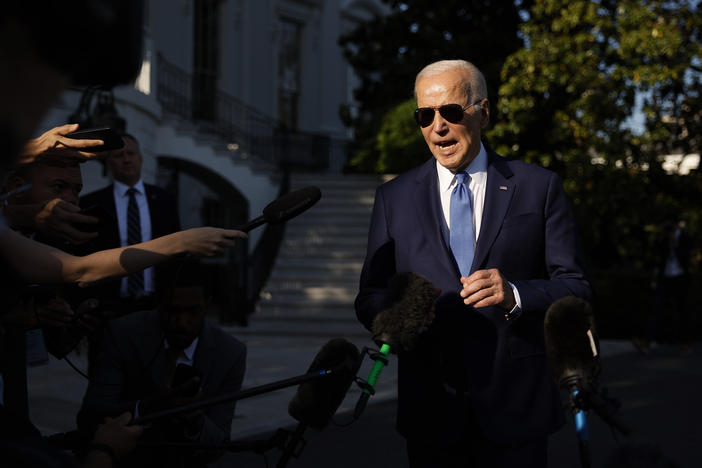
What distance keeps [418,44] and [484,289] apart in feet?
67.7

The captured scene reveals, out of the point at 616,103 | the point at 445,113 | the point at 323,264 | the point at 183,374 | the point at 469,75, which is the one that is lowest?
the point at 323,264

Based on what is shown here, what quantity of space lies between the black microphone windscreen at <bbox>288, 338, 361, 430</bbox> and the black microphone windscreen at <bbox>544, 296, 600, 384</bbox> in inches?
23.4

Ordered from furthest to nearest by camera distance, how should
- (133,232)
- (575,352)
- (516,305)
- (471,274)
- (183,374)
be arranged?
(133,232) < (183,374) < (471,274) < (516,305) < (575,352)

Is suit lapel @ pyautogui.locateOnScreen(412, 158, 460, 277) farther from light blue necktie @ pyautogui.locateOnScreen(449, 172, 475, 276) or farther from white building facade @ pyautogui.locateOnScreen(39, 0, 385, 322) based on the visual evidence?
white building facade @ pyautogui.locateOnScreen(39, 0, 385, 322)

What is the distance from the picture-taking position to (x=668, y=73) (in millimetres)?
17031

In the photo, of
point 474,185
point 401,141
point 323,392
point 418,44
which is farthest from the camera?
point 418,44

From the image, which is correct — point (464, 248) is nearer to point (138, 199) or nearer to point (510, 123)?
point (138, 199)

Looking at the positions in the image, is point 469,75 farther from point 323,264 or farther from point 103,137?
point 323,264

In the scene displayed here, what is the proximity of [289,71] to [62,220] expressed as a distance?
2470cm

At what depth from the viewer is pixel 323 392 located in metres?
2.66

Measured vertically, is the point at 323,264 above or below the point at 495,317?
below

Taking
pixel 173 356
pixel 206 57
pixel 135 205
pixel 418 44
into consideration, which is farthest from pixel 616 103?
pixel 173 356

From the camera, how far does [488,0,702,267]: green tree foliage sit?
57.1ft

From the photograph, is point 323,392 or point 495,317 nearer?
point 323,392
